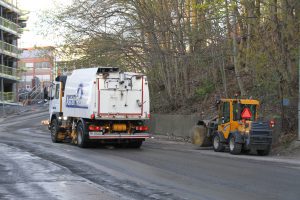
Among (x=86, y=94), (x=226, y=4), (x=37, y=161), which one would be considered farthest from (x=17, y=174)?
(x=226, y=4)

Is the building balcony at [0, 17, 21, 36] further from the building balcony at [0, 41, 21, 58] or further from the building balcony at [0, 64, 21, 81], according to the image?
the building balcony at [0, 64, 21, 81]

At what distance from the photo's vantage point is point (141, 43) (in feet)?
107

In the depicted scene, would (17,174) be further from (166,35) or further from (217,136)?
(166,35)

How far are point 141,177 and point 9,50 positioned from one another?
64126mm

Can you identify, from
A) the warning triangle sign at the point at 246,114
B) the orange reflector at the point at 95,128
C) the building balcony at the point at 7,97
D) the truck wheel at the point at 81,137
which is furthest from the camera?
the building balcony at the point at 7,97

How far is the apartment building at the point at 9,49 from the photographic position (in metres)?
70.2

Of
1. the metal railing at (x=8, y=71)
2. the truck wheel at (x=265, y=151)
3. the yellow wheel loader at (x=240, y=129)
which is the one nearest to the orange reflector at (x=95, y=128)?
the yellow wheel loader at (x=240, y=129)

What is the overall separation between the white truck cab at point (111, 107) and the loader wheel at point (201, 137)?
2.42 metres

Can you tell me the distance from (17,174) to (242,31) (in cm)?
1735

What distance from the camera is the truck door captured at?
1031 inches

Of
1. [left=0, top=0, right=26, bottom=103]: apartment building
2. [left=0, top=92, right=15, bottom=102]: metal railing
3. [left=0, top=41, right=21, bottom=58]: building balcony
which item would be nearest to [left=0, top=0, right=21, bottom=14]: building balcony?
[left=0, top=0, right=26, bottom=103]: apartment building

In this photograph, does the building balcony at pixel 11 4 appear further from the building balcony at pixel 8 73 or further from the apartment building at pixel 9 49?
the building balcony at pixel 8 73

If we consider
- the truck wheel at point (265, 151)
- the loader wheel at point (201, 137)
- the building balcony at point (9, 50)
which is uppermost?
the building balcony at point (9, 50)

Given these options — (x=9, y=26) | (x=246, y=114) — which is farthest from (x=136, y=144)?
(x=9, y=26)
